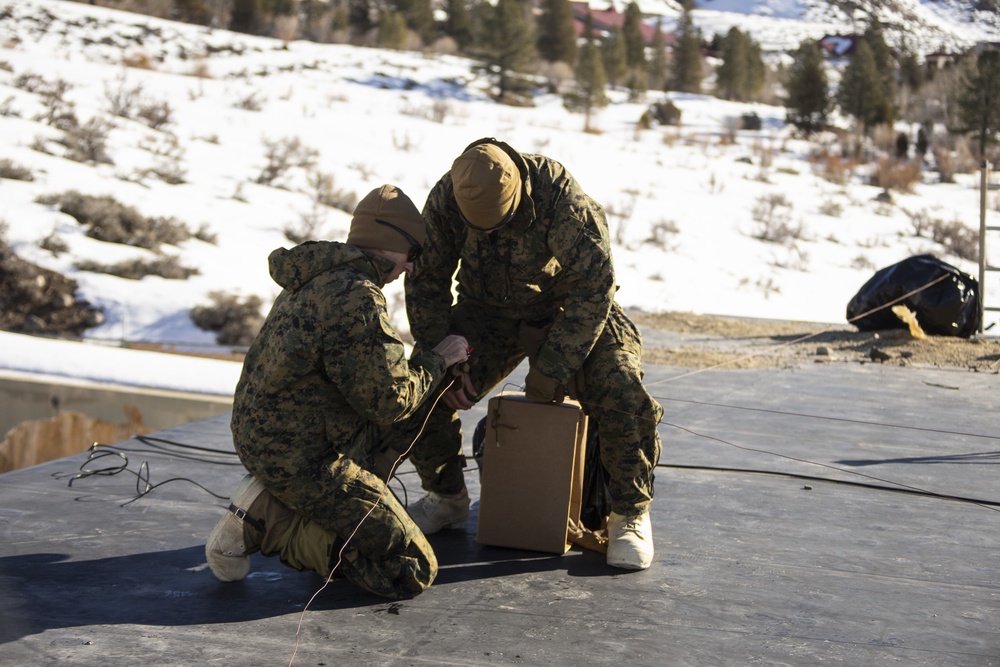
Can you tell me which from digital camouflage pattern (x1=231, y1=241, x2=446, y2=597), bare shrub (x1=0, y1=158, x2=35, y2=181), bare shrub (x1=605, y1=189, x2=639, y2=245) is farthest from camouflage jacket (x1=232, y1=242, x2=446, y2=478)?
bare shrub (x1=605, y1=189, x2=639, y2=245)

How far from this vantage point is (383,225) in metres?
3.31

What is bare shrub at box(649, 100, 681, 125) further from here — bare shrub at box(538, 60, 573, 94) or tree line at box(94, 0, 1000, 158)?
bare shrub at box(538, 60, 573, 94)

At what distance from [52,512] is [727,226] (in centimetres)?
1677

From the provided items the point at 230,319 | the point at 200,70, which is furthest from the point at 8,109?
the point at 200,70

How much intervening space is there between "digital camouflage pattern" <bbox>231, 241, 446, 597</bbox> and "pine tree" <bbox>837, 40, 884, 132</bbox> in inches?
1324

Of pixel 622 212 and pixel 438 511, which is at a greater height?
pixel 622 212

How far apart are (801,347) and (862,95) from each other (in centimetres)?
2792

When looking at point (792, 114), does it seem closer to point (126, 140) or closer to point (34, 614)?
point (126, 140)

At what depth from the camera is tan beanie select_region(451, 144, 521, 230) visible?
3.42 meters

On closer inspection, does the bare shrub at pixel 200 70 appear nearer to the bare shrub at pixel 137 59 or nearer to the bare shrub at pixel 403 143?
the bare shrub at pixel 137 59

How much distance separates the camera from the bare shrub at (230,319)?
9.89 meters

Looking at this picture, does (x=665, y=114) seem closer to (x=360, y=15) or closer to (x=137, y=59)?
(x=137, y=59)

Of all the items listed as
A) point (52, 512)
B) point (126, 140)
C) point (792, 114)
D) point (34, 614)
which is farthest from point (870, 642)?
point (792, 114)

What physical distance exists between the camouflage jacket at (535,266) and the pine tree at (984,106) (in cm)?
3185
